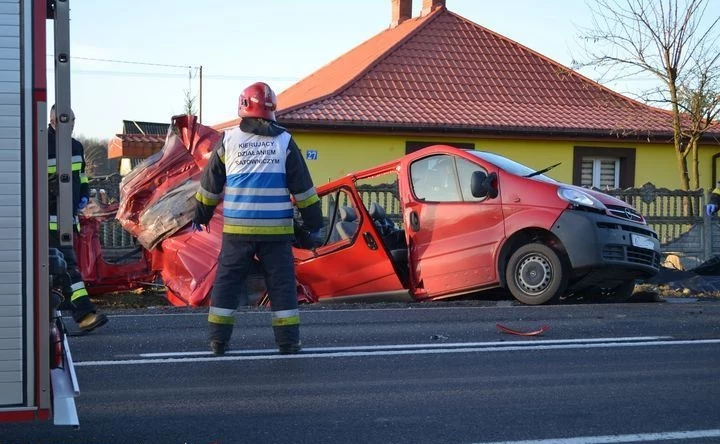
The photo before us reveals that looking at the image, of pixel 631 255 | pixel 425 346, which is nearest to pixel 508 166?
pixel 631 255

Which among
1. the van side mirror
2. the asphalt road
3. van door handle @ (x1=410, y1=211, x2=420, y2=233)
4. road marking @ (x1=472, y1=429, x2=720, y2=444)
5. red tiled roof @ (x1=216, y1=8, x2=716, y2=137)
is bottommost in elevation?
road marking @ (x1=472, y1=429, x2=720, y2=444)

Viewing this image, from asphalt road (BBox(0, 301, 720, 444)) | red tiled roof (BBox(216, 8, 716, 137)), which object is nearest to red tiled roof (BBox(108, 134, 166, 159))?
red tiled roof (BBox(216, 8, 716, 137))

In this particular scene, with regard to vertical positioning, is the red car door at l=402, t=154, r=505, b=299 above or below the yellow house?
below

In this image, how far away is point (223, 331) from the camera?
668 centimetres

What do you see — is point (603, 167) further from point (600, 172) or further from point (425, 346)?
point (425, 346)

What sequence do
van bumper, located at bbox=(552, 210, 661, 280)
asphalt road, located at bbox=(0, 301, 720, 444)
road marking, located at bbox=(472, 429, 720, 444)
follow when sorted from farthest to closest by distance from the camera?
van bumper, located at bbox=(552, 210, 661, 280)
asphalt road, located at bbox=(0, 301, 720, 444)
road marking, located at bbox=(472, 429, 720, 444)

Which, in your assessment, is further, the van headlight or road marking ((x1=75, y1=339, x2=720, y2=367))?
the van headlight

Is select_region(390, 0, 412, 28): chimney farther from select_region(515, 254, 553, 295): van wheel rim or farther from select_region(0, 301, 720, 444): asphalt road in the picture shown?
select_region(0, 301, 720, 444): asphalt road

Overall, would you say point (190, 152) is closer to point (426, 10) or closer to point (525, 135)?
point (525, 135)

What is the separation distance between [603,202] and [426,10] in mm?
19327

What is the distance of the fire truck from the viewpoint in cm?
384

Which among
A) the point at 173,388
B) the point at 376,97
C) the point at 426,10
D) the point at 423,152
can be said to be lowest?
the point at 173,388

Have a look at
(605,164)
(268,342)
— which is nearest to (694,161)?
(605,164)

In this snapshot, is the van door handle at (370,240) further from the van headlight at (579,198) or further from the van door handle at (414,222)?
the van headlight at (579,198)
